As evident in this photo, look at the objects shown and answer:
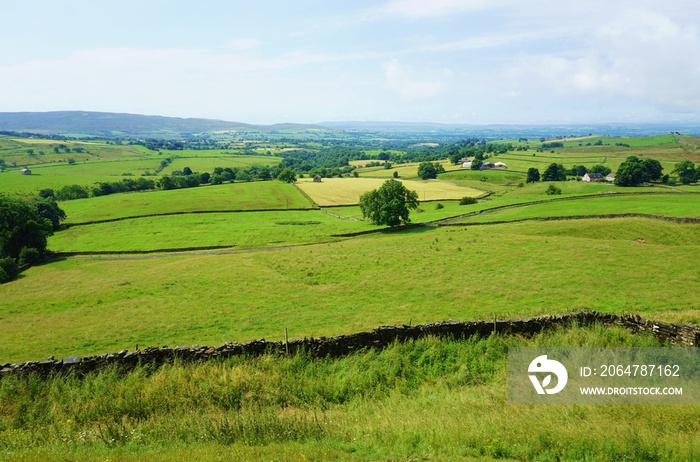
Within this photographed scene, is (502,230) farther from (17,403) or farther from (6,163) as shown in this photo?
(6,163)

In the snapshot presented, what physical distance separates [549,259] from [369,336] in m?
25.9

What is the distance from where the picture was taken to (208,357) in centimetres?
1558

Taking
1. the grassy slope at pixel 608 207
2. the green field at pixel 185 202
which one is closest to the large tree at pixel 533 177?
the grassy slope at pixel 608 207

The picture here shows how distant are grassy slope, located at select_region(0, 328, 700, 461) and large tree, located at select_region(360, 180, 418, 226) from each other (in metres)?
52.0

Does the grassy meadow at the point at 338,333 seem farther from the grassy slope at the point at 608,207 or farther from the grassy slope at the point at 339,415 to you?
the grassy slope at the point at 608,207

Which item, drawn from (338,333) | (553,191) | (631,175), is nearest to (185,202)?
(553,191)

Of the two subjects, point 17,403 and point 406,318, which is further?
point 406,318

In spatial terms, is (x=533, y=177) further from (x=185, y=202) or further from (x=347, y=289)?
(x=347, y=289)

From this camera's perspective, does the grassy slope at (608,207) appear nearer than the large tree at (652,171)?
Yes

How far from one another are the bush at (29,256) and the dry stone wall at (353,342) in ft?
163

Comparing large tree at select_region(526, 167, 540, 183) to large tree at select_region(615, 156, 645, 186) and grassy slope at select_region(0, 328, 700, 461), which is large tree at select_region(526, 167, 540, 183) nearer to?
large tree at select_region(615, 156, 645, 186)

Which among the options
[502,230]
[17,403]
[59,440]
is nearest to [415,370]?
[59,440]

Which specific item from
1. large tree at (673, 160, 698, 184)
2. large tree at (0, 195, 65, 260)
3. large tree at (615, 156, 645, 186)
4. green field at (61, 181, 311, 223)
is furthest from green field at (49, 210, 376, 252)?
large tree at (673, 160, 698, 184)

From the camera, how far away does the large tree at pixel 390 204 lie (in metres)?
68.4
